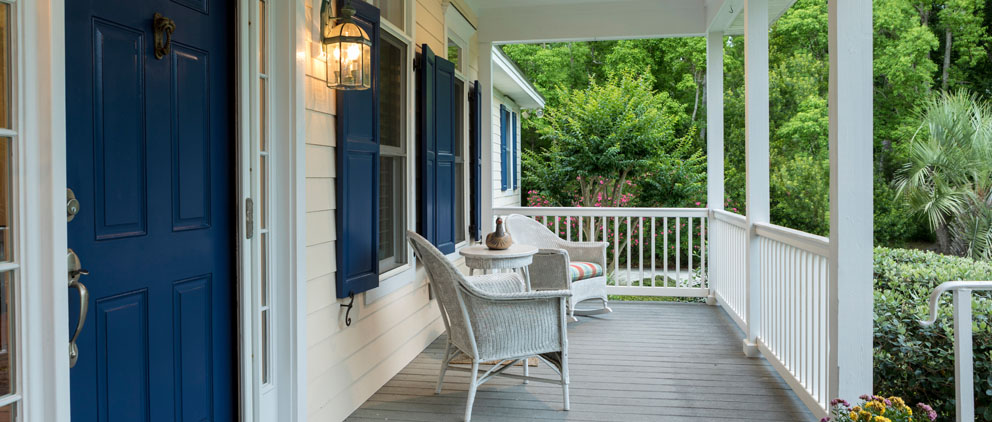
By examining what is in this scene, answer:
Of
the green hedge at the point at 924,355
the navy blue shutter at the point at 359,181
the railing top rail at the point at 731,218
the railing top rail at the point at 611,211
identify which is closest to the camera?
the green hedge at the point at 924,355

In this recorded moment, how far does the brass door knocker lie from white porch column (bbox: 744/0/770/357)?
11.4 ft

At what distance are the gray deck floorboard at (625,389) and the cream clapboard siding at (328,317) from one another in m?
0.16

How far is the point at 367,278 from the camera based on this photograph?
359 cm

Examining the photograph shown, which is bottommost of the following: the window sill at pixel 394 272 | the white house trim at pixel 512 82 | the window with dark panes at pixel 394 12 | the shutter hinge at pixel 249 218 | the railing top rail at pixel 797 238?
the window sill at pixel 394 272

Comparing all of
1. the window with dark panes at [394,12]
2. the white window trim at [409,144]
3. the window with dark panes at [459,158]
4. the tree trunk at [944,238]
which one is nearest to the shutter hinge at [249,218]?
the white window trim at [409,144]

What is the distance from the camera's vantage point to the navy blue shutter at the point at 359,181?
3291 mm

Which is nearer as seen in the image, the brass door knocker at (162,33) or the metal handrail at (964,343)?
the brass door knocker at (162,33)

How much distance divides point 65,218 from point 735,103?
14.6 meters

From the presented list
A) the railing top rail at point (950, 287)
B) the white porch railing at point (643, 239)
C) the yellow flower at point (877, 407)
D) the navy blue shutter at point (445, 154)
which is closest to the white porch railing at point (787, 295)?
the white porch railing at point (643, 239)

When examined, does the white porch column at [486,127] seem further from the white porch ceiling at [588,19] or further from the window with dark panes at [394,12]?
the window with dark panes at [394,12]

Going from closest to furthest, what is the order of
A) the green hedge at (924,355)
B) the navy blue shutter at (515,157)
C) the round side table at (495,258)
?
the green hedge at (924,355), the round side table at (495,258), the navy blue shutter at (515,157)

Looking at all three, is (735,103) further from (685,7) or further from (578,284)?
(578,284)

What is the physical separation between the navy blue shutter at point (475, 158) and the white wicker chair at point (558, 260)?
36 centimetres

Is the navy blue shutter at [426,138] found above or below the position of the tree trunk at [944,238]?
above
